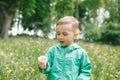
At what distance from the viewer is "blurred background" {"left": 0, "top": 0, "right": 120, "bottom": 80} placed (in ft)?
23.0

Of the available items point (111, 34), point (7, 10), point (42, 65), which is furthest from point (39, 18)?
point (42, 65)

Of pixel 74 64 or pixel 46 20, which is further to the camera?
pixel 46 20

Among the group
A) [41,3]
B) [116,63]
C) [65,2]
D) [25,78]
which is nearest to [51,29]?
[41,3]

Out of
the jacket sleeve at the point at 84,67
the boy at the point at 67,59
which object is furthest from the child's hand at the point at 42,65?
the jacket sleeve at the point at 84,67

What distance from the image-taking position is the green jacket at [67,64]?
3713 millimetres

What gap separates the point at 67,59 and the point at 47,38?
19.4 meters

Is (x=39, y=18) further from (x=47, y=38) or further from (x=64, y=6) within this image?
(x=47, y=38)

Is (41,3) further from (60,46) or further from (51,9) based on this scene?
(60,46)

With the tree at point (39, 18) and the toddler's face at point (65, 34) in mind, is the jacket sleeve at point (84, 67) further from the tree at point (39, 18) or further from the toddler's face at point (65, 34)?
the tree at point (39, 18)

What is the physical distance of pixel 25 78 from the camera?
575 centimetres

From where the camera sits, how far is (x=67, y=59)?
12.2 ft

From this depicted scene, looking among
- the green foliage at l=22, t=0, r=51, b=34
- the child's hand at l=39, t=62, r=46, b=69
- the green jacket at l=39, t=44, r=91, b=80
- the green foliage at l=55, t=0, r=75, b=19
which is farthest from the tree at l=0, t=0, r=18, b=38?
the child's hand at l=39, t=62, r=46, b=69

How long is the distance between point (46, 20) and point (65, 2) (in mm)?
10550

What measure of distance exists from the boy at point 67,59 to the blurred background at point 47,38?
2.06 m
